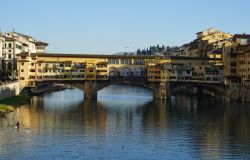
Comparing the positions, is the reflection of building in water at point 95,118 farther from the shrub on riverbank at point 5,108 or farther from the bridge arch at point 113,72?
the bridge arch at point 113,72

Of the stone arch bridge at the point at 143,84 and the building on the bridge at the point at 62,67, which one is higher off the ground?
the building on the bridge at the point at 62,67

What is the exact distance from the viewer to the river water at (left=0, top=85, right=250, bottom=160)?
3716 cm

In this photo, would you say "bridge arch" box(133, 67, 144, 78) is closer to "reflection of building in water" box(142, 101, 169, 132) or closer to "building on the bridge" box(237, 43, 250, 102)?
"reflection of building in water" box(142, 101, 169, 132)

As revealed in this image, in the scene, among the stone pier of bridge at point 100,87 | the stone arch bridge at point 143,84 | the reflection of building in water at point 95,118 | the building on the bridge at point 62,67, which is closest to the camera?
the reflection of building in water at point 95,118

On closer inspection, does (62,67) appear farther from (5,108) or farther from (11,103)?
(5,108)

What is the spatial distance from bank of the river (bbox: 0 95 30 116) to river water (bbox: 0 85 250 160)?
3.40 ft

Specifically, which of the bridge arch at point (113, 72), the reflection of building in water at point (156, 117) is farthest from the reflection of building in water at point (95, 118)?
the bridge arch at point (113, 72)

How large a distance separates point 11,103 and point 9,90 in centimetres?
456

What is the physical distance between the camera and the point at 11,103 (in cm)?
6706

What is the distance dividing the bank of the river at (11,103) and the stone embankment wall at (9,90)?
0.60m

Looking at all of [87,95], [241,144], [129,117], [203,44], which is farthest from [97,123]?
[203,44]

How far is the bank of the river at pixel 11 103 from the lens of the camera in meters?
59.6

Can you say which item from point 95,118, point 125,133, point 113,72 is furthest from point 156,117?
point 113,72

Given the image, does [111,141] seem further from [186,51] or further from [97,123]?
[186,51]
